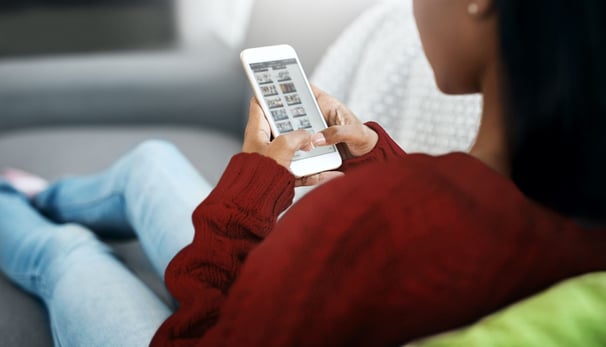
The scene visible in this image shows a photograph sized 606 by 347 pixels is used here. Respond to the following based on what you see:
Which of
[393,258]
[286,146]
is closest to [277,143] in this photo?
[286,146]

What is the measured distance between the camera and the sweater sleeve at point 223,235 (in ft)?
1.14

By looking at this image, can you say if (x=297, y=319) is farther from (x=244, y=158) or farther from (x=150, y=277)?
(x=150, y=277)

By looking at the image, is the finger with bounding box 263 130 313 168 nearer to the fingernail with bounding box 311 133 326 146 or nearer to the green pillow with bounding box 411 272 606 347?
the fingernail with bounding box 311 133 326 146

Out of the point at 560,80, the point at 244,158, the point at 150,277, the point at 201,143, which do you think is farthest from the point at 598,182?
the point at 201,143

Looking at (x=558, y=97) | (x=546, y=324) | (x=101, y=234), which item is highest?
(x=558, y=97)

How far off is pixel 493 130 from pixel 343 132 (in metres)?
0.09

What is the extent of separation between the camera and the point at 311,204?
0.28 m

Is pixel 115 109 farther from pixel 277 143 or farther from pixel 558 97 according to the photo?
pixel 558 97

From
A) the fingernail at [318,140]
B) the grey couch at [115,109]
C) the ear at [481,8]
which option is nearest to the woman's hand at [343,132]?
the fingernail at [318,140]

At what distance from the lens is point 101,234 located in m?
0.68

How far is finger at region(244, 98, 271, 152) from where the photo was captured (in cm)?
37

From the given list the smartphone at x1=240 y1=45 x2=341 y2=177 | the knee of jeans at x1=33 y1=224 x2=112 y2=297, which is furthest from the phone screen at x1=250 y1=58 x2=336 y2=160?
the knee of jeans at x1=33 y1=224 x2=112 y2=297

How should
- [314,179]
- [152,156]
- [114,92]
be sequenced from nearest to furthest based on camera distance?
[314,179]
[152,156]
[114,92]

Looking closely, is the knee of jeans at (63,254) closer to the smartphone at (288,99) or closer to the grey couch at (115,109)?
the grey couch at (115,109)
